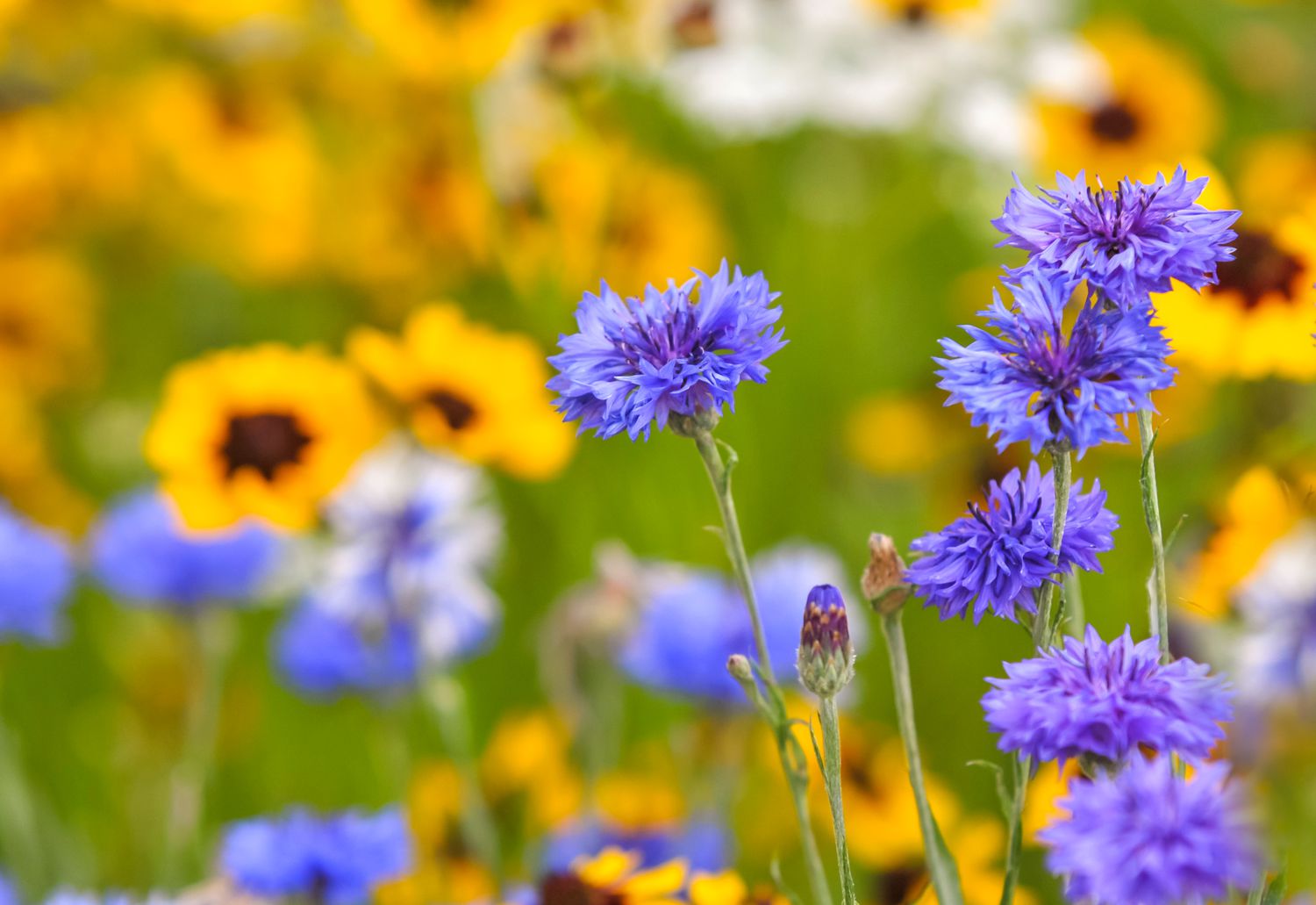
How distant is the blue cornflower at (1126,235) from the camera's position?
429 millimetres

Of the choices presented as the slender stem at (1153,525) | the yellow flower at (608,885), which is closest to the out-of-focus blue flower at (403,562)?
the yellow flower at (608,885)

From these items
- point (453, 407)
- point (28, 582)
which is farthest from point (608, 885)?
point (28, 582)

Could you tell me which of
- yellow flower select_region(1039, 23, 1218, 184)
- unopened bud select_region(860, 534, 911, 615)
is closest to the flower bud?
unopened bud select_region(860, 534, 911, 615)

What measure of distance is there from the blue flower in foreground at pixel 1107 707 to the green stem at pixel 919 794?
0.05 metres

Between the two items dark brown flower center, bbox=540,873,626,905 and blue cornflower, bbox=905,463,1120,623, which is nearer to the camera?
blue cornflower, bbox=905,463,1120,623

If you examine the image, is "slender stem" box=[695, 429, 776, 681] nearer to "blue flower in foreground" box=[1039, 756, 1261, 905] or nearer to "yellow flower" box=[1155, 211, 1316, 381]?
"blue flower in foreground" box=[1039, 756, 1261, 905]

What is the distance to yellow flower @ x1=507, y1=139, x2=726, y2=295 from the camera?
4.11 feet

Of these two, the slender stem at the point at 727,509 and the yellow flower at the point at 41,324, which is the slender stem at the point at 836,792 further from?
the yellow flower at the point at 41,324

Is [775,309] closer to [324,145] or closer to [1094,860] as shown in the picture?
[1094,860]

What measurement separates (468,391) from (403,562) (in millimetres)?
134

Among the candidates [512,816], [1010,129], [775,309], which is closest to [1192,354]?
[775,309]

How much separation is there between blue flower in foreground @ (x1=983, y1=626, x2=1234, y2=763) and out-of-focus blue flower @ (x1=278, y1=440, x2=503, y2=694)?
19.6 inches

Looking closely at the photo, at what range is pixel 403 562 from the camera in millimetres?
875

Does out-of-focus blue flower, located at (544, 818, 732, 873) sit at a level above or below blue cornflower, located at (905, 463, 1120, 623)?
above
